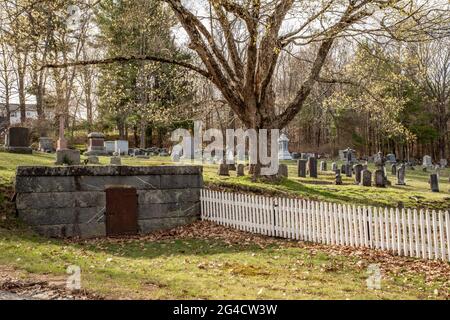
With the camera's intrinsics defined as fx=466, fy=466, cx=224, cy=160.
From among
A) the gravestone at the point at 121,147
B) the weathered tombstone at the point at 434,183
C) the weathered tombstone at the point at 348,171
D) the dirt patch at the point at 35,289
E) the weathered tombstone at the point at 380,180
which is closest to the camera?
the dirt patch at the point at 35,289

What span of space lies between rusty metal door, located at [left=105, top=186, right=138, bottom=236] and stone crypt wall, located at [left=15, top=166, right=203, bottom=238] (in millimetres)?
82

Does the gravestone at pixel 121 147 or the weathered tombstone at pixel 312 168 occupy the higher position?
the gravestone at pixel 121 147

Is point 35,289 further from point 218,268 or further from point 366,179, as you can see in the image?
point 366,179

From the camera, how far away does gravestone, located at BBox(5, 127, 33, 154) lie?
2359 cm

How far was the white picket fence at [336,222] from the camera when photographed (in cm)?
914

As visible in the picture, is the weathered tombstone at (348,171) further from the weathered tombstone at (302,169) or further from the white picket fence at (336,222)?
the white picket fence at (336,222)

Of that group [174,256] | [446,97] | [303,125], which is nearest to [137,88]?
[303,125]

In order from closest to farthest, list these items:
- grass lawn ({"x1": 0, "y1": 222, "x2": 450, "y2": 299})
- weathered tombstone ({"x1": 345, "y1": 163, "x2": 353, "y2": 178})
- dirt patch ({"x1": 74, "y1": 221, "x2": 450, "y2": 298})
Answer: grass lawn ({"x1": 0, "y1": 222, "x2": 450, "y2": 299}), dirt patch ({"x1": 74, "y1": 221, "x2": 450, "y2": 298}), weathered tombstone ({"x1": 345, "y1": 163, "x2": 353, "y2": 178})

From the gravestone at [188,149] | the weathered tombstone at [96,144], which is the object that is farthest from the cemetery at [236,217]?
the gravestone at [188,149]

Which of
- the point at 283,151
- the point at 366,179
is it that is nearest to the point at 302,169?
the point at 366,179

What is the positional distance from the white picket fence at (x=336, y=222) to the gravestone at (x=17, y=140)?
1443 cm

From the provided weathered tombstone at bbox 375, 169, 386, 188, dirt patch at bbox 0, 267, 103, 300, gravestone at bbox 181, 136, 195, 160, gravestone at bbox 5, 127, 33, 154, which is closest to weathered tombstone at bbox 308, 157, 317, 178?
weathered tombstone at bbox 375, 169, 386, 188

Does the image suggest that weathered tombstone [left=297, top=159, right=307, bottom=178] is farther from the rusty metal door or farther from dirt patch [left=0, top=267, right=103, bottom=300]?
dirt patch [left=0, top=267, right=103, bottom=300]
